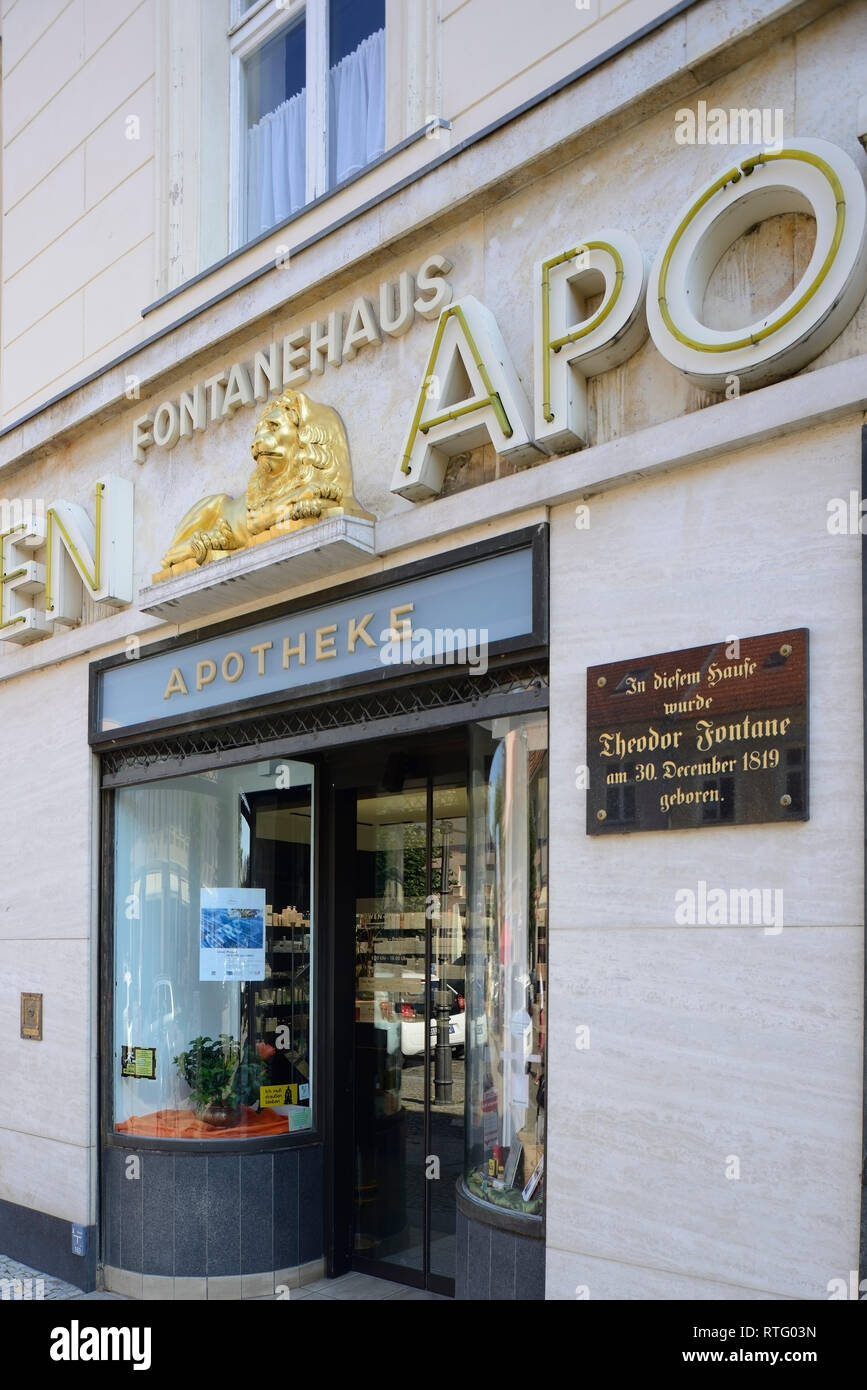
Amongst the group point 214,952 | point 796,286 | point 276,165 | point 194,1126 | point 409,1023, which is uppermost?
point 276,165

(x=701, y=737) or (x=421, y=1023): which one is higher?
(x=701, y=737)

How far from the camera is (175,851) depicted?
751cm

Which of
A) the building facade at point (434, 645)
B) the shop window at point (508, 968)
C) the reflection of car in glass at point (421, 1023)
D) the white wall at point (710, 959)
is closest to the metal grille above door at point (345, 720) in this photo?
the building facade at point (434, 645)

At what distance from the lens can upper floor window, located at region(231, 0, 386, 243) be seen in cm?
676

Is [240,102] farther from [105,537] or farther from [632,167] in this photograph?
[632,167]

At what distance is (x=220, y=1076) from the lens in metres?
7.15

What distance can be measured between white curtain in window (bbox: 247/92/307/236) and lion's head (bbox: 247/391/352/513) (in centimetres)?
164

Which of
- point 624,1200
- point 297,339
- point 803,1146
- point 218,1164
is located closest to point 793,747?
point 803,1146

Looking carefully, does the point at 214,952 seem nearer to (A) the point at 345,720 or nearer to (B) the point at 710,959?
(A) the point at 345,720

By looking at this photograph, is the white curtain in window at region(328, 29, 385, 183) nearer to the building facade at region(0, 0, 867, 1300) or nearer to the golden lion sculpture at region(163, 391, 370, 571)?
the building facade at region(0, 0, 867, 1300)

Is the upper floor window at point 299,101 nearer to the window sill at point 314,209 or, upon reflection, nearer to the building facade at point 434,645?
the building facade at point 434,645

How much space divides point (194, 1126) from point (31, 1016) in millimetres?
1436

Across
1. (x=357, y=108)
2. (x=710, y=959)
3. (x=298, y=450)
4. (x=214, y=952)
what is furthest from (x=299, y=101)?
(x=710, y=959)

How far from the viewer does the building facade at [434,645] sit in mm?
4148
